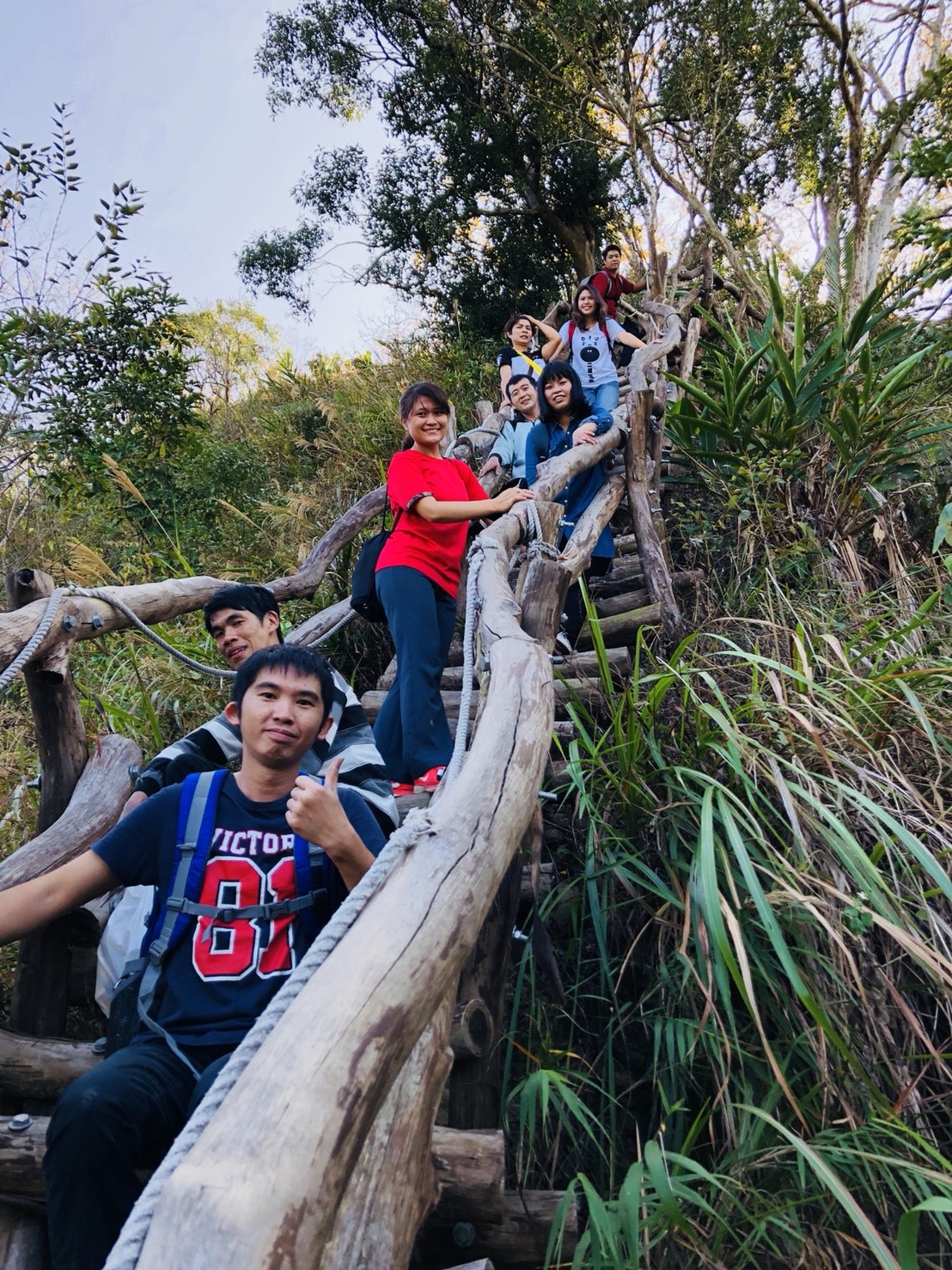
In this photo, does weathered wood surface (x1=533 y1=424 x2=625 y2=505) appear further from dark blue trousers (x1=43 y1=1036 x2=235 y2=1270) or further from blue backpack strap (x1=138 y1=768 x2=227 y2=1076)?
dark blue trousers (x1=43 y1=1036 x2=235 y2=1270)

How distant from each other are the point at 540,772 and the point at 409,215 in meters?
12.5

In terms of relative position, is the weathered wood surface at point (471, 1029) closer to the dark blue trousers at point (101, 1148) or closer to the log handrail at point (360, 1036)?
the log handrail at point (360, 1036)

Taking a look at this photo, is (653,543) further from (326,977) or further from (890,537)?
(326,977)

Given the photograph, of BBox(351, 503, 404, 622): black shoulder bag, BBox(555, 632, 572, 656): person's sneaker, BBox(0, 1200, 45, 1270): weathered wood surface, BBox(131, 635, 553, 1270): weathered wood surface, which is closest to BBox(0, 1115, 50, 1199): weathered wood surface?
BBox(0, 1200, 45, 1270): weathered wood surface

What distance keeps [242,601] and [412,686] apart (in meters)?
0.70

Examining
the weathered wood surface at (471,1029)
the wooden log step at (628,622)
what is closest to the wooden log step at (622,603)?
the wooden log step at (628,622)

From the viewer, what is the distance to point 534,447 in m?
4.83

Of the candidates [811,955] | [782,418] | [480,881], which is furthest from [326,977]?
[782,418]

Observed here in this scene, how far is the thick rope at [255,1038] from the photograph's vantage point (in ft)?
2.73

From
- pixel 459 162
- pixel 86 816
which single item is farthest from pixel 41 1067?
pixel 459 162

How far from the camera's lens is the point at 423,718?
3.24m

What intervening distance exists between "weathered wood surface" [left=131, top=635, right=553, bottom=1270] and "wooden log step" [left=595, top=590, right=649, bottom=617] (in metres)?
3.11

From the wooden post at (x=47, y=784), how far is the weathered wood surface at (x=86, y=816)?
71 millimetres

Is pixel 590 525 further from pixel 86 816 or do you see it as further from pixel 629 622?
pixel 86 816
